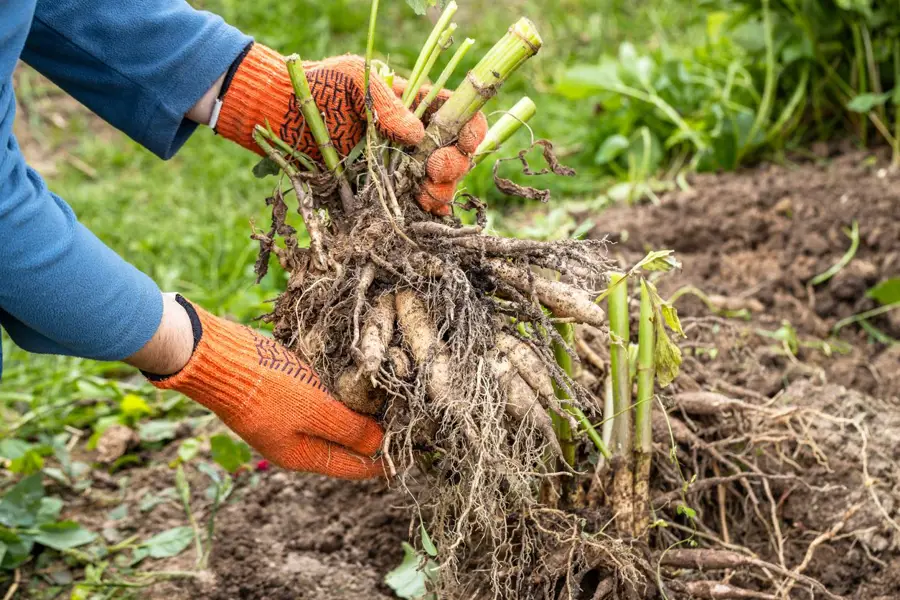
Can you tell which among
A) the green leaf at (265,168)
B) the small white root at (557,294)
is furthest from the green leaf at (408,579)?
the green leaf at (265,168)

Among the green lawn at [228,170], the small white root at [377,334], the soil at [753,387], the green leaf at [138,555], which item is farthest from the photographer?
the green lawn at [228,170]

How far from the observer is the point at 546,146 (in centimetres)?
165

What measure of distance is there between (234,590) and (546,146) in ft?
3.44

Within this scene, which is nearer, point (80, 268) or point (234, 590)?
point (80, 268)

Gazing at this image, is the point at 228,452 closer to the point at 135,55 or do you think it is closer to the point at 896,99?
the point at 135,55

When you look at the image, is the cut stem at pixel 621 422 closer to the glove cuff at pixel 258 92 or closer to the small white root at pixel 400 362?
the small white root at pixel 400 362

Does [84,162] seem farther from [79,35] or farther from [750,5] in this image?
[750,5]

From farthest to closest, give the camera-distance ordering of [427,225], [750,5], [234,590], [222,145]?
[222,145] < [750,5] < [234,590] < [427,225]

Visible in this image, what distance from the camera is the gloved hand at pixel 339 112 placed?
1.58 metres

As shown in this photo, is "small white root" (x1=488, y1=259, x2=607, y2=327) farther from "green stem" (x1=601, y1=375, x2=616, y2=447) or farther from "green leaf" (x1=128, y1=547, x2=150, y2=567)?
"green leaf" (x1=128, y1=547, x2=150, y2=567)

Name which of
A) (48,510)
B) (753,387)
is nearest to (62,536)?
(48,510)

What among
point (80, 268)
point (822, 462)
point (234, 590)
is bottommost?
point (234, 590)

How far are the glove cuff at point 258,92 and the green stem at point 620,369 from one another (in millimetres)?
711

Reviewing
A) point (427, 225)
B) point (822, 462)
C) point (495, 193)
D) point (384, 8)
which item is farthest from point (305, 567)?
point (384, 8)
